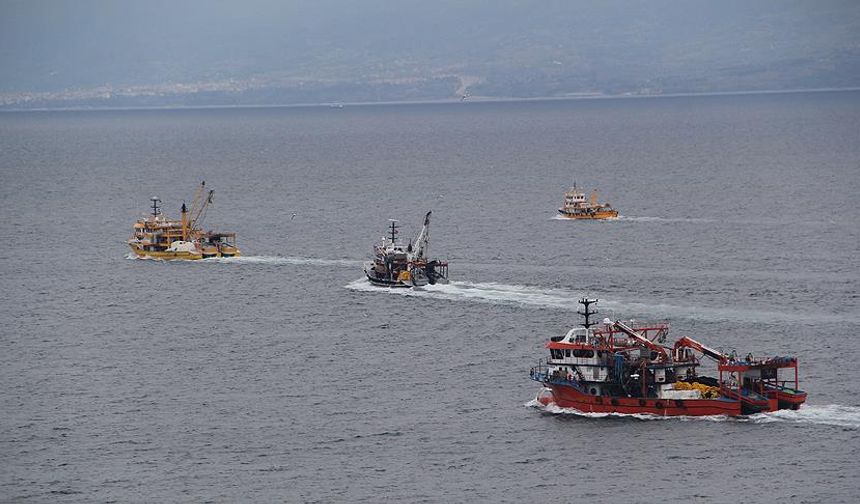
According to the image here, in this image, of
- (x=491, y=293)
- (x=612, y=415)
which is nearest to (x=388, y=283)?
(x=491, y=293)

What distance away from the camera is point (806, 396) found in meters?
117

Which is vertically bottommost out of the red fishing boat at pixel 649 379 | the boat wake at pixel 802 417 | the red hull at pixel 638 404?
the boat wake at pixel 802 417

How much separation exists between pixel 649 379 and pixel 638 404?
7.75 feet

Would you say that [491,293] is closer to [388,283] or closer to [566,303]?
[566,303]

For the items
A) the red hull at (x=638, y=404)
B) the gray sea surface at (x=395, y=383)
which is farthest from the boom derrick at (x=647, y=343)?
the gray sea surface at (x=395, y=383)

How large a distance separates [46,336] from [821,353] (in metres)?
69.4

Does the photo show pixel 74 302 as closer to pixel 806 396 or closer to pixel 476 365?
pixel 476 365

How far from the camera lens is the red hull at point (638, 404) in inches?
4532

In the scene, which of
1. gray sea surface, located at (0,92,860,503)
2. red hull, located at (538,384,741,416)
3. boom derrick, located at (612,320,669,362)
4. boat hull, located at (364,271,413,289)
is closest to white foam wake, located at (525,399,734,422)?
red hull, located at (538,384,741,416)

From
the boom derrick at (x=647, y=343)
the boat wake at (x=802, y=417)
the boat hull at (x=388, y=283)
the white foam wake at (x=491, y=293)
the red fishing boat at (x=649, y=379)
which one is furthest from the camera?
the boat hull at (x=388, y=283)

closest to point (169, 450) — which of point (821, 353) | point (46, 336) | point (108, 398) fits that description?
point (108, 398)

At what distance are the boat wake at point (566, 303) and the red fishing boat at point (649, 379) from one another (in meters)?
23.7

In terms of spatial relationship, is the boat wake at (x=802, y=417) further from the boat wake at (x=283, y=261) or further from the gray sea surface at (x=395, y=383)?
the boat wake at (x=283, y=261)

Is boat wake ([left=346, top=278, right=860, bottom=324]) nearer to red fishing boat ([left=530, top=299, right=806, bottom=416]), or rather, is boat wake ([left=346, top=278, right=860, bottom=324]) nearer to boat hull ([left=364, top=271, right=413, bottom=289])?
boat hull ([left=364, top=271, right=413, bottom=289])
